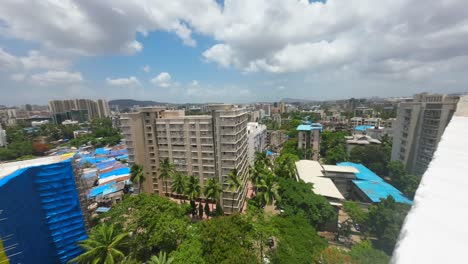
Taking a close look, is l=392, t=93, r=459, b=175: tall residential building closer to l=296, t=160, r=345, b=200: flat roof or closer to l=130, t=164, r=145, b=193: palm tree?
l=296, t=160, r=345, b=200: flat roof

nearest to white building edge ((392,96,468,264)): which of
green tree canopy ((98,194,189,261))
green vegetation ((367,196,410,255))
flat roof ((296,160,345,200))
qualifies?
green tree canopy ((98,194,189,261))

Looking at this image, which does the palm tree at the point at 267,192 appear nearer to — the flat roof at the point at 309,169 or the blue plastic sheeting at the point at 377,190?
the flat roof at the point at 309,169

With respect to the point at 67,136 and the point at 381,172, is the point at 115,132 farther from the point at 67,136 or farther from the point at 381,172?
the point at 381,172

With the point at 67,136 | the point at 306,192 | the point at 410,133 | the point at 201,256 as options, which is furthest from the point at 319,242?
the point at 67,136

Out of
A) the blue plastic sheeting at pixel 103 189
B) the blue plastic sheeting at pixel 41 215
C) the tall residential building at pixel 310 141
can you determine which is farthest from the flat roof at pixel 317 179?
the blue plastic sheeting at pixel 103 189

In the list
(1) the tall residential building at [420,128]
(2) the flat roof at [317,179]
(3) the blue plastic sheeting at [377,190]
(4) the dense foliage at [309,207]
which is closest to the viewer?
(4) the dense foliage at [309,207]

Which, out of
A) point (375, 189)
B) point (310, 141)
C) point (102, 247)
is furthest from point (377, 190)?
point (102, 247)
